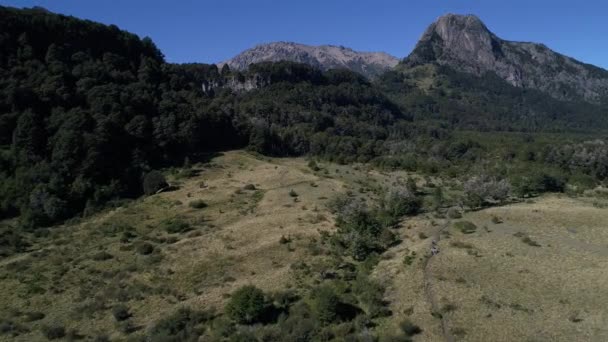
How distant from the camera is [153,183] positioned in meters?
61.8

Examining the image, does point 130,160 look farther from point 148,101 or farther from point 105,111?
point 148,101

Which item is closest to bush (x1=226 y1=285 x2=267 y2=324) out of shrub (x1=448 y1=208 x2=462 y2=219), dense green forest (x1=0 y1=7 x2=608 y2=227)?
shrub (x1=448 y1=208 x2=462 y2=219)

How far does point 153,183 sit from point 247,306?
129 feet

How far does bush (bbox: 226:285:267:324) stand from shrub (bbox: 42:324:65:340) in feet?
30.3

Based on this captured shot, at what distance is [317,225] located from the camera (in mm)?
44594

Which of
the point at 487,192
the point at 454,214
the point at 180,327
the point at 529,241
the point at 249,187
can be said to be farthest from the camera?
the point at 249,187

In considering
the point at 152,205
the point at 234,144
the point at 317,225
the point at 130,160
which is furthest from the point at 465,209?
the point at 234,144

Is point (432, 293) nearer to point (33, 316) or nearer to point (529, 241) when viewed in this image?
point (529, 241)

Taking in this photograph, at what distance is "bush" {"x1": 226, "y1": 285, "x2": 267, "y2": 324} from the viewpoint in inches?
1040

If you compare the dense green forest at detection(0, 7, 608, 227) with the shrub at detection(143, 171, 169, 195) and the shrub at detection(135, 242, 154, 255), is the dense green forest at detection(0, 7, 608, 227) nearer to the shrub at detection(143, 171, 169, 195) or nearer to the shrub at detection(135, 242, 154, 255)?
the shrub at detection(143, 171, 169, 195)

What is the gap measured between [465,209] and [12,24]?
8187 centimetres

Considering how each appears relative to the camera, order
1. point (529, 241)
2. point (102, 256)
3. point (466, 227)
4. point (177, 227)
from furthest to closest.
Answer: point (177, 227)
point (466, 227)
point (102, 256)
point (529, 241)

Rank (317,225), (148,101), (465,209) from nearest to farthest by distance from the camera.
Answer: (317,225), (465,209), (148,101)

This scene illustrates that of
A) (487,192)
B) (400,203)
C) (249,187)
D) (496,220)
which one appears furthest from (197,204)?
(487,192)
